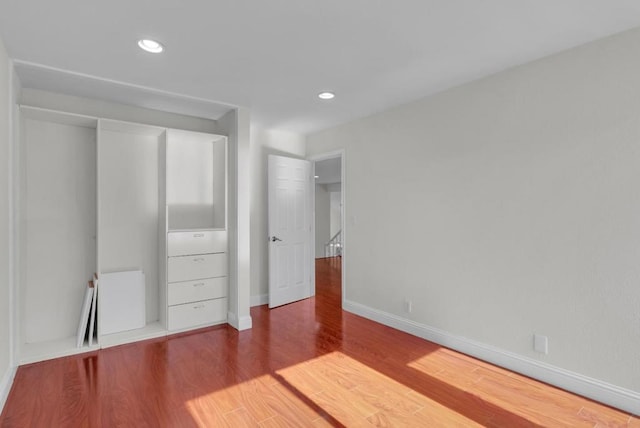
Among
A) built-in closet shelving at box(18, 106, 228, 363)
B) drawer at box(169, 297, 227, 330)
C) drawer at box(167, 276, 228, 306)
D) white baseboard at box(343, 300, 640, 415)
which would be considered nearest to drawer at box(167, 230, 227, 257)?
built-in closet shelving at box(18, 106, 228, 363)

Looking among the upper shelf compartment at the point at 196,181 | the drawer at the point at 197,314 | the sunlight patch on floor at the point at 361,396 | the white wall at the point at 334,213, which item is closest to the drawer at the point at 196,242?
the upper shelf compartment at the point at 196,181

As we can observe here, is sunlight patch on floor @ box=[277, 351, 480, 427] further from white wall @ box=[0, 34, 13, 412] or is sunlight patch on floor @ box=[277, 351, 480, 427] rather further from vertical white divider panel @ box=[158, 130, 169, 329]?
white wall @ box=[0, 34, 13, 412]

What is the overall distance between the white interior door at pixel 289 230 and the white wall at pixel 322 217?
5428 mm

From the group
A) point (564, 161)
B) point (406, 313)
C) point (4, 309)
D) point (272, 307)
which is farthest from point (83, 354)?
point (564, 161)

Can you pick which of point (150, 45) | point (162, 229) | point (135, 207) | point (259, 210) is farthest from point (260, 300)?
point (150, 45)

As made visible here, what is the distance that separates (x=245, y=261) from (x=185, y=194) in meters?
1.07

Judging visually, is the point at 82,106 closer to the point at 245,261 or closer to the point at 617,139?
the point at 245,261

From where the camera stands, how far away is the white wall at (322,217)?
1050 cm

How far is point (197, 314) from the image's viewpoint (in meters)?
3.63

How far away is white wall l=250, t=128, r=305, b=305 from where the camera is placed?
4602 millimetres

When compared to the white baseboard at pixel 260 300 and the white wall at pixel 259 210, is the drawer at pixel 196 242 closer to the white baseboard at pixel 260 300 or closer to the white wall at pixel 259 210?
the white wall at pixel 259 210

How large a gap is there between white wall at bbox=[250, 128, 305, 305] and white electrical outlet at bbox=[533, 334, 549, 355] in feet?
10.6

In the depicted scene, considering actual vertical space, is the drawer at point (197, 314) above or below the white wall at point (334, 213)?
below

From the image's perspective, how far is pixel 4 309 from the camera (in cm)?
232
